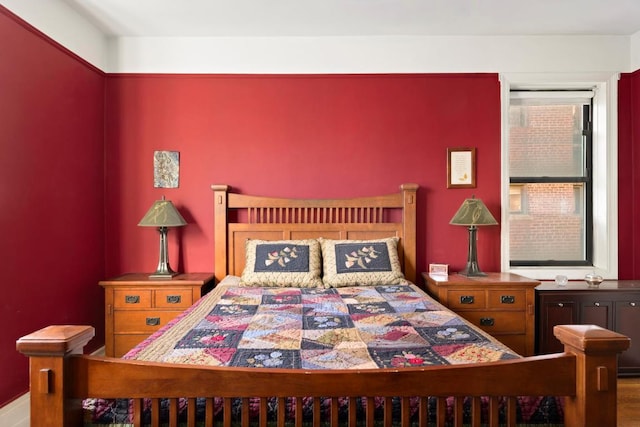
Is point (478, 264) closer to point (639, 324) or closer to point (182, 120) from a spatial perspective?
point (639, 324)

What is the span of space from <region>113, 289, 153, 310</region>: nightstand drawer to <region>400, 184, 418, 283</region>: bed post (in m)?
1.98

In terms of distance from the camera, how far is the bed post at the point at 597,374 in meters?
1.23

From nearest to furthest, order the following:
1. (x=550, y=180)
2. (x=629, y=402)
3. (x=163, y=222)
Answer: (x=629, y=402), (x=163, y=222), (x=550, y=180)

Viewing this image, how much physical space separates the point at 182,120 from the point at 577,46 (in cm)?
329

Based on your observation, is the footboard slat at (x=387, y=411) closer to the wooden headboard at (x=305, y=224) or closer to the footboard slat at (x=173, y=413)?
the footboard slat at (x=173, y=413)

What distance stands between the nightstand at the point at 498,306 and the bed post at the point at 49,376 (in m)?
2.51

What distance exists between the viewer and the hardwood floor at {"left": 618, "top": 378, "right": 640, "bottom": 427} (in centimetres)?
258

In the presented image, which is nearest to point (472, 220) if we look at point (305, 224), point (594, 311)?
point (594, 311)

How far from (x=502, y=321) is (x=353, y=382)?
231cm

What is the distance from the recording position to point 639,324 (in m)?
3.21

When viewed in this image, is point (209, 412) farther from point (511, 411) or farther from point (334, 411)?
point (511, 411)

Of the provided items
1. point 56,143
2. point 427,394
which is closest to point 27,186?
point 56,143

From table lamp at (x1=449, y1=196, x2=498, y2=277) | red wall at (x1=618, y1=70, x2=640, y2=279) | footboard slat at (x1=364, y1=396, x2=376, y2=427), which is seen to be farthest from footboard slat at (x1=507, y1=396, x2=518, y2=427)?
red wall at (x1=618, y1=70, x2=640, y2=279)

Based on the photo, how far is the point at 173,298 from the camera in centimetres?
326
